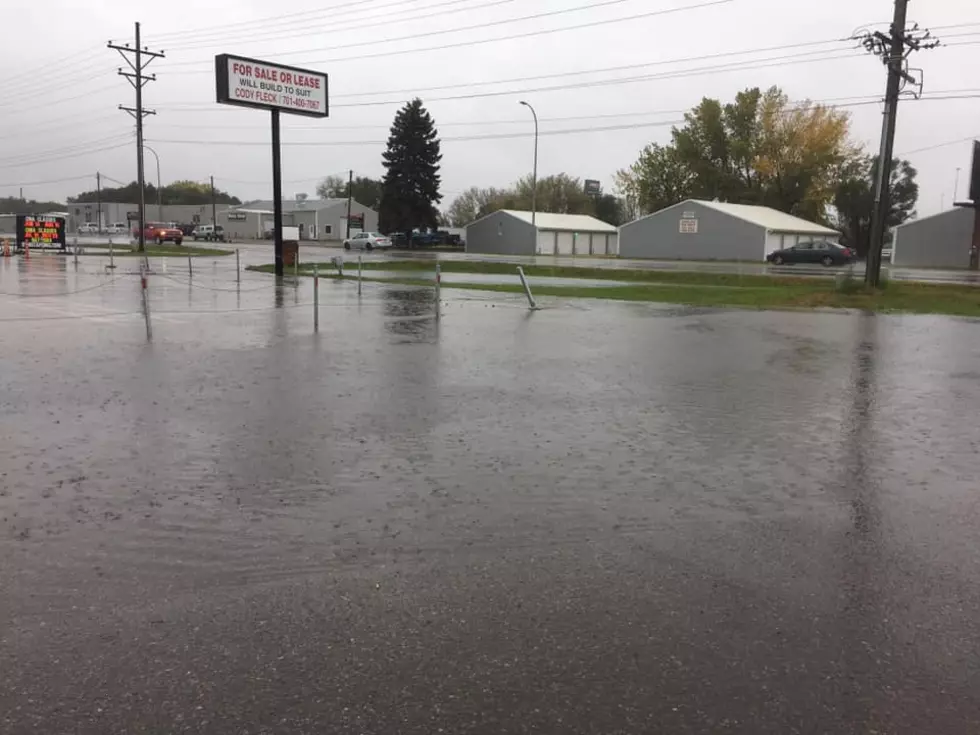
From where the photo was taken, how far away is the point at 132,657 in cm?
349

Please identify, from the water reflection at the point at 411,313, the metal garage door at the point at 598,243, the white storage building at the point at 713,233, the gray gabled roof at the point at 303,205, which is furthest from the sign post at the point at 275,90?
the gray gabled roof at the point at 303,205

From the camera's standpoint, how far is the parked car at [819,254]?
52.2 m

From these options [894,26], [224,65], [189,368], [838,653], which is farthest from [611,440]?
[224,65]

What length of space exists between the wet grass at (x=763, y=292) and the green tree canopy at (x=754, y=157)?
54.7 meters

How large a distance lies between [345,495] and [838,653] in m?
3.23

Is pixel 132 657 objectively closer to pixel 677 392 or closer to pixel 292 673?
pixel 292 673

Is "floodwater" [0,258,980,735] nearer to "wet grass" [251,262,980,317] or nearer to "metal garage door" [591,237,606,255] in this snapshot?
"wet grass" [251,262,980,317]

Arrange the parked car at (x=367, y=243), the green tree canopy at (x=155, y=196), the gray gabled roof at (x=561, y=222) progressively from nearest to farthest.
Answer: the parked car at (x=367, y=243)
the gray gabled roof at (x=561, y=222)
the green tree canopy at (x=155, y=196)

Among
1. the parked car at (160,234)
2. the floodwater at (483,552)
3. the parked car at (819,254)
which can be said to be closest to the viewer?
the floodwater at (483,552)

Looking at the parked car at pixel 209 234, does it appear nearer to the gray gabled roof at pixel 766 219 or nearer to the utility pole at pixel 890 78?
the gray gabled roof at pixel 766 219

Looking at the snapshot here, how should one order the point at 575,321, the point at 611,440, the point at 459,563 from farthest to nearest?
the point at 575,321
the point at 611,440
the point at 459,563

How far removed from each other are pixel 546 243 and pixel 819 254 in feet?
101

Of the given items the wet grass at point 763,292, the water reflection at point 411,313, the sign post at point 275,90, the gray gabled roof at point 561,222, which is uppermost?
the sign post at point 275,90

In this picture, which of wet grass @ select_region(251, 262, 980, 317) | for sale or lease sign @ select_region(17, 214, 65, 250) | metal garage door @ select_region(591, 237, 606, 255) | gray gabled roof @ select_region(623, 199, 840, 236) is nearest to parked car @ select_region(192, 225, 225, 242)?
metal garage door @ select_region(591, 237, 606, 255)
